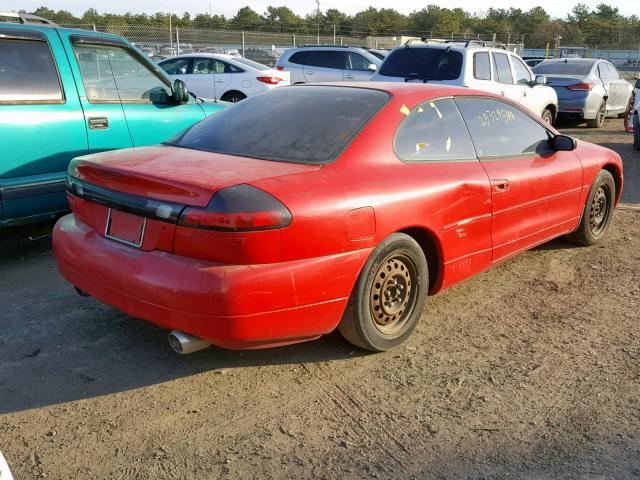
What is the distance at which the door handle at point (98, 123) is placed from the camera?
5199 mm

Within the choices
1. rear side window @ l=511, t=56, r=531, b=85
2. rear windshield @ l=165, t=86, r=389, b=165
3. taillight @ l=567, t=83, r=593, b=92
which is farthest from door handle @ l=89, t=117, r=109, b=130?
taillight @ l=567, t=83, r=593, b=92

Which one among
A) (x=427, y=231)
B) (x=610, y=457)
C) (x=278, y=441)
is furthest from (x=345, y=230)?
(x=610, y=457)

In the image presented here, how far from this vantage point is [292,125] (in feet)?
12.6

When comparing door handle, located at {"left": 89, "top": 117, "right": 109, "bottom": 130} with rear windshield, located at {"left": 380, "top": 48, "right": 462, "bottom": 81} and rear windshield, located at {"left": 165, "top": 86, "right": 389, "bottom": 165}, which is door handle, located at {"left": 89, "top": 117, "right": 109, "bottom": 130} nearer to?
rear windshield, located at {"left": 165, "top": 86, "right": 389, "bottom": 165}

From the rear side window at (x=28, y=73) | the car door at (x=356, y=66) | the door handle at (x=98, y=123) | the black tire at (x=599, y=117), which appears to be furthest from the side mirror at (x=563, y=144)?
the car door at (x=356, y=66)

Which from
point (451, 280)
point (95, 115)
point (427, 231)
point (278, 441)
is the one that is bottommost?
point (278, 441)

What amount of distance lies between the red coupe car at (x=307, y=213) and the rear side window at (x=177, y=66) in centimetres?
1089

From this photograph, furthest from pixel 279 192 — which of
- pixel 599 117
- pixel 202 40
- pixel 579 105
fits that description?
pixel 202 40

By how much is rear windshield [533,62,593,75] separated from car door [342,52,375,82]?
4.00 meters

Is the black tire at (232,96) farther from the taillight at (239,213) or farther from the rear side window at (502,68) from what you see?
the taillight at (239,213)

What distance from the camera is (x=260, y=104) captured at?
4246 millimetres

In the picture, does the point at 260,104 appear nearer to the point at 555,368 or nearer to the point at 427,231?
the point at 427,231

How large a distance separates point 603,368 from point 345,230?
166 centimetres

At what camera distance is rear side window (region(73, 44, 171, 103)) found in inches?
210
